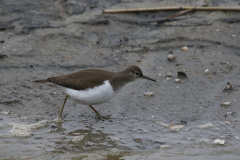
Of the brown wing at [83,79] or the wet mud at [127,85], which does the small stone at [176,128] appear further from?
the brown wing at [83,79]

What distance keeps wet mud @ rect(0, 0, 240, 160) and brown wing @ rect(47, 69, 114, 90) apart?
0.43 metres

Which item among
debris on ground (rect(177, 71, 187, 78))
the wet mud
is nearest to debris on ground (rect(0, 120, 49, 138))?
the wet mud

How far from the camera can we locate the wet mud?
5929 millimetres

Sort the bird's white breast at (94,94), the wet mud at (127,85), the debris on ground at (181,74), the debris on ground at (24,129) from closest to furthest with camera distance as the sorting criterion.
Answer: the wet mud at (127,85)
the debris on ground at (24,129)
the bird's white breast at (94,94)
the debris on ground at (181,74)

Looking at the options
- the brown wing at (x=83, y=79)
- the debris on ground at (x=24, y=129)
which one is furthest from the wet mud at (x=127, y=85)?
the brown wing at (x=83, y=79)

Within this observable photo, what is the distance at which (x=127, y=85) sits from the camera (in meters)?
7.87

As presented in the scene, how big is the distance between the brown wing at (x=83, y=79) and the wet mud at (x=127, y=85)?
0.43 meters

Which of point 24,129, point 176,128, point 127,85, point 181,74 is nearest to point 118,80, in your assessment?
point 127,85

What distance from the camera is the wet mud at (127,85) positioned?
19.5ft

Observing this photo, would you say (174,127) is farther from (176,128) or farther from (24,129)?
(24,129)

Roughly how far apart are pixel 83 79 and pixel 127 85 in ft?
5.13

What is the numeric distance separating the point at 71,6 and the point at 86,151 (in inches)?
192

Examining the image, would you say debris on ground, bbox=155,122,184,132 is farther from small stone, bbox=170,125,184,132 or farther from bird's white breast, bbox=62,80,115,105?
bird's white breast, bbox=62,80,115,105

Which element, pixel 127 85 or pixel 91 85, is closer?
pixel 91 85
